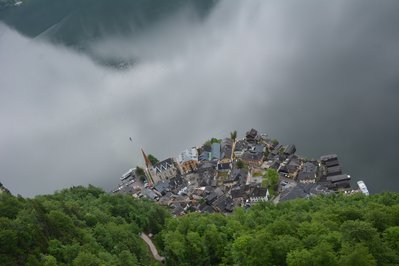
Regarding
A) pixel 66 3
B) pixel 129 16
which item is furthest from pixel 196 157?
pixel 66 3

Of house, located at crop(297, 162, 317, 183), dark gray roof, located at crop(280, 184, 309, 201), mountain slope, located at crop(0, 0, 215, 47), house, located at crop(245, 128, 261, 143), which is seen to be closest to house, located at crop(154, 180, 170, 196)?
house, located at crop(245, 128, 261, 143)

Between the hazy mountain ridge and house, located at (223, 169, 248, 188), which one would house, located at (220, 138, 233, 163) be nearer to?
house, located at (223, 169, 248, 188)

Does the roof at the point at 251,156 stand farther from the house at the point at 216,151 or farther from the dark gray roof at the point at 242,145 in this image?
the house at the point at 216,151

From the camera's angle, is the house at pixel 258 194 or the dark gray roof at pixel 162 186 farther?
the dark gray roof at pixel 162 186

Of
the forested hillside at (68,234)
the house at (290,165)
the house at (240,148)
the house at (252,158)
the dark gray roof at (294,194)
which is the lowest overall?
the forested hillside at (68,234)

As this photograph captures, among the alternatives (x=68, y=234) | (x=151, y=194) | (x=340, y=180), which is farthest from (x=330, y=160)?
(x=68, y=234)

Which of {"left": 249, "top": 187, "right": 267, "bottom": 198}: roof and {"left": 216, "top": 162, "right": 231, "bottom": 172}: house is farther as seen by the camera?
{"left": 216, "top": 162, "right": 231, "bottom": 172}: house

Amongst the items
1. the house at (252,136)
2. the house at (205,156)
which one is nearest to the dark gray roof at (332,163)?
Result: the house at (252,136)

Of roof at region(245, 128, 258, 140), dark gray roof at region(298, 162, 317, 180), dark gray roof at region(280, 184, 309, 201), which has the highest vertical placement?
roof at region(245, 128, 258, 140)
